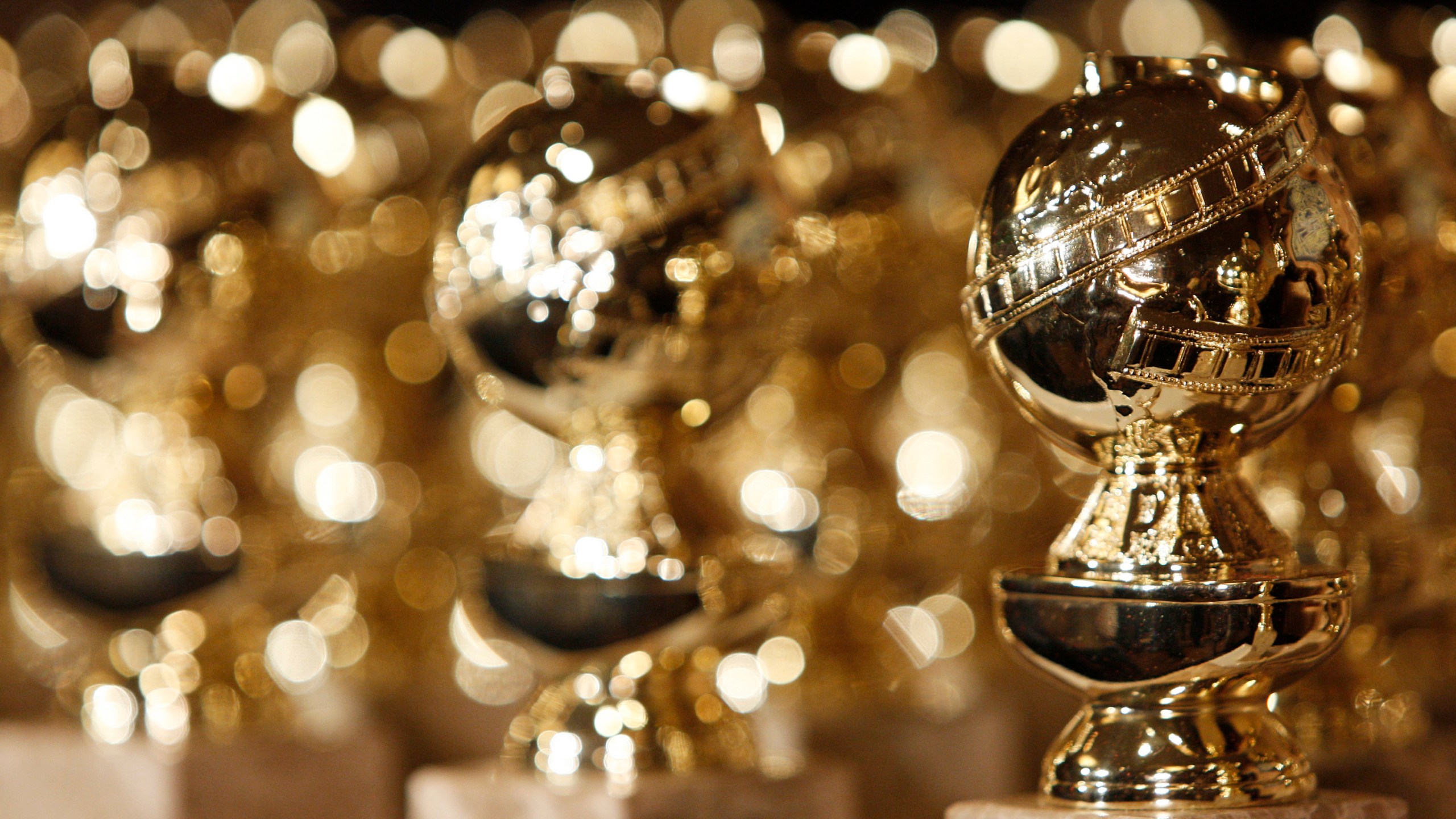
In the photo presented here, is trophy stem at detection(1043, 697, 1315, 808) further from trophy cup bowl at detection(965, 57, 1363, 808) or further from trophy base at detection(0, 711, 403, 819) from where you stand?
trophy base at detection(0, 711, 403, 819)

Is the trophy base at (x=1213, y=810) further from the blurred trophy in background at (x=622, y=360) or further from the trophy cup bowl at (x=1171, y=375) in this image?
the blurred trophy in background at (x=622, y=360)

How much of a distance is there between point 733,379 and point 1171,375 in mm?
187

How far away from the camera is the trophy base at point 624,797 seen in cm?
48

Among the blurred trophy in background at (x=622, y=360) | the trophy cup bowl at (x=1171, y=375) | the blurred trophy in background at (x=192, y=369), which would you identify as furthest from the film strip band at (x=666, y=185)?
the blurred trophy in background at (x=192, y=369)

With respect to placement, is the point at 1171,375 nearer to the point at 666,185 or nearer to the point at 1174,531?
the point at 1174,531

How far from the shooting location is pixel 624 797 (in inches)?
18.6

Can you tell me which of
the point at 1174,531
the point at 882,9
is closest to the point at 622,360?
the point at 1174,531

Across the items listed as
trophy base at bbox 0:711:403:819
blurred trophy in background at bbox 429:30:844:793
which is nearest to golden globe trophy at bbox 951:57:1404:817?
blurred trophy in background at bbox 429:30:844:793

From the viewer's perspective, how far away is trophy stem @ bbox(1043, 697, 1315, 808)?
394 millimetres

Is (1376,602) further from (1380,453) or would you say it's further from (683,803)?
(683,803)

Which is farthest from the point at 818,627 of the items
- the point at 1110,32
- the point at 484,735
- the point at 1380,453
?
the point at 1110,32

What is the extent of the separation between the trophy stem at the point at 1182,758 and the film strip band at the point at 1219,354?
0.08 metres

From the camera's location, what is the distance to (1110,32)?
1117mm

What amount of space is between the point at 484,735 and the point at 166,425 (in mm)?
220
